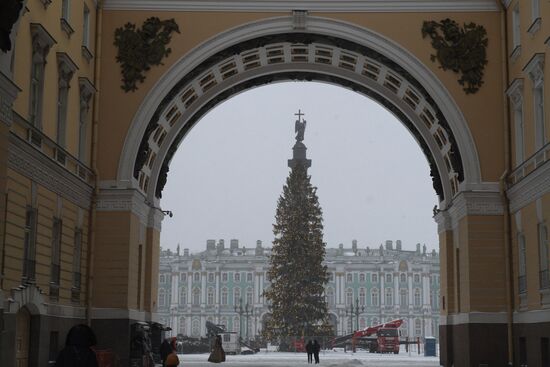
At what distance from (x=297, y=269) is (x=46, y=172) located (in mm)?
55174

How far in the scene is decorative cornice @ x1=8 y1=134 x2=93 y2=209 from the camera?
22.0 metres

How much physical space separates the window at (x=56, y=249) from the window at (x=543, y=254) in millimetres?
13274

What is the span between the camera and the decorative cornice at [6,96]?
1825 cm

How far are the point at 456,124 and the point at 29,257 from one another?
1413 cm

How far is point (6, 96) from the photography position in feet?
60.8

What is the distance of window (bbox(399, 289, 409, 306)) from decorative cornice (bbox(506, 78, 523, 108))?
393 ft

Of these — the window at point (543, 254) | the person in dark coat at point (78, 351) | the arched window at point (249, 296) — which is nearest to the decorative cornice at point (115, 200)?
the window at point (543, 254)

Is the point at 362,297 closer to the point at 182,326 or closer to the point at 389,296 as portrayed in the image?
the point at 389,296

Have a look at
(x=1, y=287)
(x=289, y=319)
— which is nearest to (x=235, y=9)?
(x=1, y=287)

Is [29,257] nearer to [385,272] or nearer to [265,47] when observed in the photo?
[265,47]

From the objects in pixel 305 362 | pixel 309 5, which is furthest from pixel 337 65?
pixel 305 362

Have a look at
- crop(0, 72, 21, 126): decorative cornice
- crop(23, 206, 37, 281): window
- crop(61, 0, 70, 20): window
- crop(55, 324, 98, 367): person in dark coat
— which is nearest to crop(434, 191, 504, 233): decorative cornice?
crop(61, 0, 70, 20): window

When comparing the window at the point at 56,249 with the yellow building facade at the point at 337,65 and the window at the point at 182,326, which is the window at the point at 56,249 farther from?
the window at the point at 182,326

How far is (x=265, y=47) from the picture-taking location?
31.6 meters
